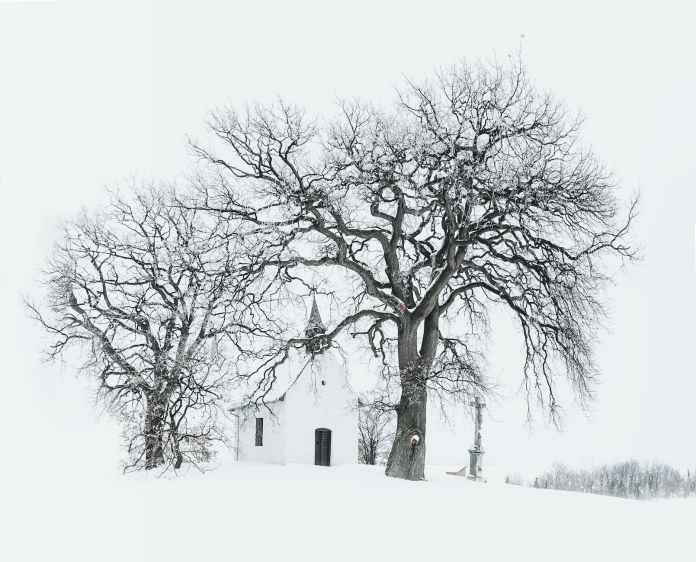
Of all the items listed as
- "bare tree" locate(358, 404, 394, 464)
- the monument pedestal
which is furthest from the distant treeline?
"bare tree" locate(358, 404, 394, 464)

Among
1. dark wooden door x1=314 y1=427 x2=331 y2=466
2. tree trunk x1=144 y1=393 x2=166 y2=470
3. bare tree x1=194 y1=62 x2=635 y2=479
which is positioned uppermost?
bare tree x1=194 y1=62 x2=635 y2=479

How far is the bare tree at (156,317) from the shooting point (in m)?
20.4

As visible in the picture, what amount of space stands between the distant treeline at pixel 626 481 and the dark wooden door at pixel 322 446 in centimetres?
869

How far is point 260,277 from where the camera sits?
67.5ft

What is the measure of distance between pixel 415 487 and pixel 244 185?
29.9 ft

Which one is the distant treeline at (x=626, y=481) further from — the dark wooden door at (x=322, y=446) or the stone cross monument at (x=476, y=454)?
the dark wooden door at (x=322, y=446)

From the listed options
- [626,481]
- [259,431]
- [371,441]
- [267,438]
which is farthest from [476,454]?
[371,441]

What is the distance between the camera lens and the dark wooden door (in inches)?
1215

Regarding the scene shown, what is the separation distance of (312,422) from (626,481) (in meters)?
12.3

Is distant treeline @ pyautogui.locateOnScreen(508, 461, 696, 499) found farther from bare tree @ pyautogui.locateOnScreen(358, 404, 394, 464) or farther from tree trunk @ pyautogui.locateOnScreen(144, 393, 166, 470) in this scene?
bare tree @ pyautogui.locateOnScreen(358, 404, 394, 464)

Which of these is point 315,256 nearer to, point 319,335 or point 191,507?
point 319,335

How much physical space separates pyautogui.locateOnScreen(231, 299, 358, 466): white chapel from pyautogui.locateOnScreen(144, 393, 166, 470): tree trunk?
8491 mm

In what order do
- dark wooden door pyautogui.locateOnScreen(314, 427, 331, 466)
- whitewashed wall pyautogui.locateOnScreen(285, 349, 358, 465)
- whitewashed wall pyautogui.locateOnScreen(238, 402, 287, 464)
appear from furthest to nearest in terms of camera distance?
dark wooden door pyautogui.locateOnScreen(314, 427, 331, 466), whitewashed wall pyautogui.locateOnScreen(285, 349, 358, 465), whitewashed wall pyautogui.locateOnScreen(238, 402, 287, 464)

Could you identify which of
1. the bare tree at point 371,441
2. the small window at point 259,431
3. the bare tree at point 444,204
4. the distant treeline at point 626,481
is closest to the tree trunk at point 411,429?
the bare tree at point 444,204
